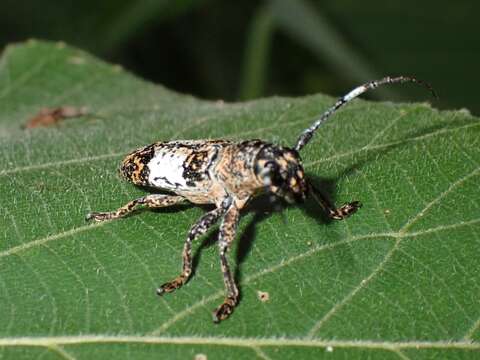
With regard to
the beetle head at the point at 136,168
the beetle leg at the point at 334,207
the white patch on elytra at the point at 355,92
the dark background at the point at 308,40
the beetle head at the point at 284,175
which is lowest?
the dark background at the point at 308,40

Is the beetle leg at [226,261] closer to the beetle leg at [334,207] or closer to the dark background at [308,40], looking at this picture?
the beetle leg at [334,207]

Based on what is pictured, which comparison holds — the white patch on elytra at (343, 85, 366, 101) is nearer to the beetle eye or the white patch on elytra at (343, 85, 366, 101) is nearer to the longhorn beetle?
the longhorn beetle

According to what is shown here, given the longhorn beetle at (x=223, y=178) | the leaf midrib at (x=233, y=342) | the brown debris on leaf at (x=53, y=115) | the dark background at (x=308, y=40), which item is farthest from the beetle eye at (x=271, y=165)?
the dark background at (x=308, y=40)

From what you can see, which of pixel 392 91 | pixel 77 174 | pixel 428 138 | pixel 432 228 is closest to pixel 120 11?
pixel 392 91

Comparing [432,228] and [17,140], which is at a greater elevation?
[432,228]

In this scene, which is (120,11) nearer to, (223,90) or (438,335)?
(223,90)

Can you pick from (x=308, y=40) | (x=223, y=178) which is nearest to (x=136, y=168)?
(x=223, y=178)

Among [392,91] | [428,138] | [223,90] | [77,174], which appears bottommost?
[223,90]

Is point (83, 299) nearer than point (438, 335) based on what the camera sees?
No
